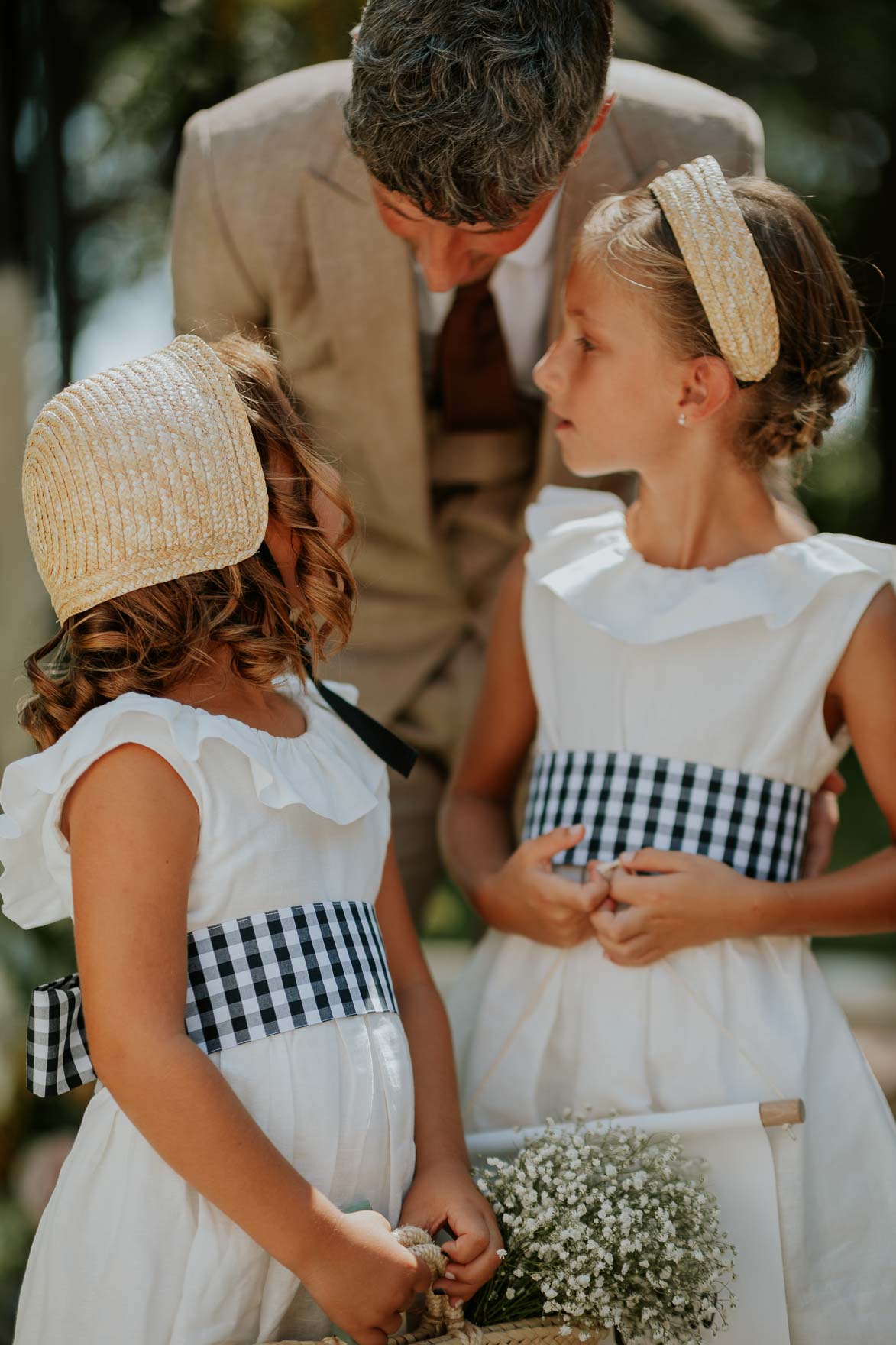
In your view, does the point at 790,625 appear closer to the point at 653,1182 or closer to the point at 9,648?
the point at 653,1182

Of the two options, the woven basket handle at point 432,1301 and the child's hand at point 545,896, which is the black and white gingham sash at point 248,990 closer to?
the woven basket handle at point 432,1301

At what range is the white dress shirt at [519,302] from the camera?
108 inches

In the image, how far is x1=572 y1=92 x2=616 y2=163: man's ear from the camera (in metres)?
2.22

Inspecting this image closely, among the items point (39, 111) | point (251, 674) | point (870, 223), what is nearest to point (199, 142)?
point (39, 111)

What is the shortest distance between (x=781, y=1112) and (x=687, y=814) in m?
0.48

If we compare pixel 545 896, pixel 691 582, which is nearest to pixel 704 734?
pixel 691 582

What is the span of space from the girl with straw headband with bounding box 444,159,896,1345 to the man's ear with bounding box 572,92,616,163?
0.32 feet

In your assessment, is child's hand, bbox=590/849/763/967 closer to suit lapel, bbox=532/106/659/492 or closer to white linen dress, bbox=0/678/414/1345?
white linen dress, bbox=0/678/414/1345

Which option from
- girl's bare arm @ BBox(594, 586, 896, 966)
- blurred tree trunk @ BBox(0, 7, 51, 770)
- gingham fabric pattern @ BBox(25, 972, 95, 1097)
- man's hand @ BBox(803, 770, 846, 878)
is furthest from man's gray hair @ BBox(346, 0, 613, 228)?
blurred tree trunk @ BBox(0, 7, 51, 770)

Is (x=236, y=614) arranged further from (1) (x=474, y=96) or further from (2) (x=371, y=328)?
(2) (x=371, y=328)

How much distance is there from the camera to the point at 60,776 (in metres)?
1.63

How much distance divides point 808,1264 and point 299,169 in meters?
2.08

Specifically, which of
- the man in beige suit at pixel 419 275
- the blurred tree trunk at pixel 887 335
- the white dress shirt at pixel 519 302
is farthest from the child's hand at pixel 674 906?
the blurred tree trunk at pixel 887 335

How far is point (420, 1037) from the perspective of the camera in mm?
1976
